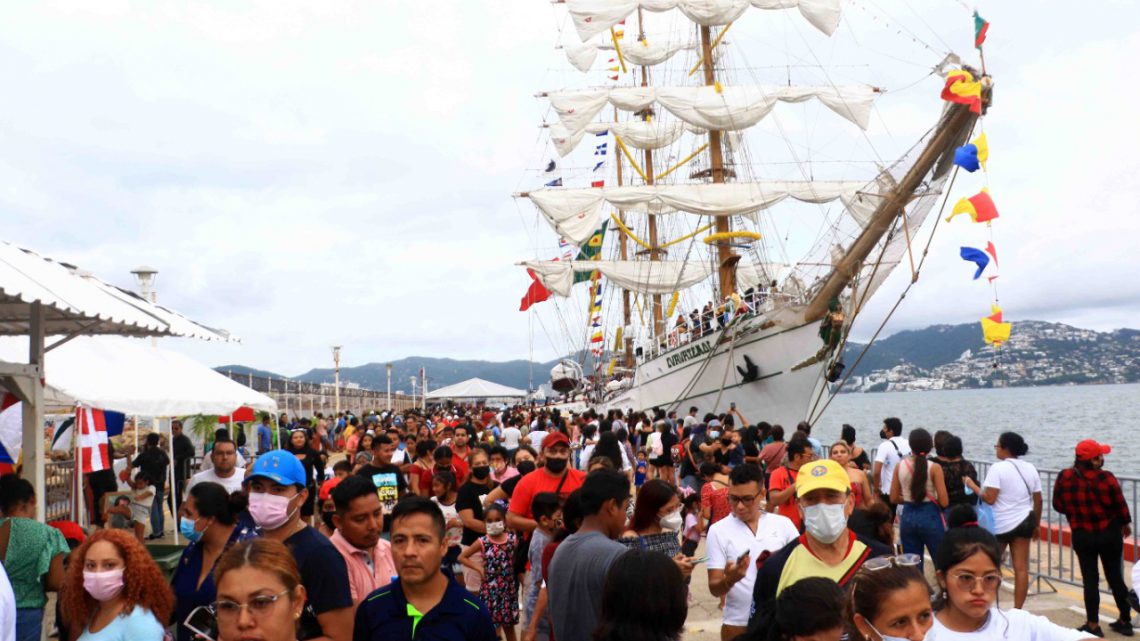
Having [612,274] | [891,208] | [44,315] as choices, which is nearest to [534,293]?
[612,274]

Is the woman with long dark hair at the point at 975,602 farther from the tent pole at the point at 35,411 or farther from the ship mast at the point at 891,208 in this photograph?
the ship mast at the point at 891,208

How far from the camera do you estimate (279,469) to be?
163 inches

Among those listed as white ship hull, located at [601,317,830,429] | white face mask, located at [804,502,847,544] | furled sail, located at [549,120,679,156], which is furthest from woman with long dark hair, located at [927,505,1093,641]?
furled sail, located at [549,120,679,156]

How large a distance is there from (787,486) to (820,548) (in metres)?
3.13

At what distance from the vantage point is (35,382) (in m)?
7.15

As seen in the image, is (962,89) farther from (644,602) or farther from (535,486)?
(644,602)

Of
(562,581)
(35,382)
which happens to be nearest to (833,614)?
(562,581)

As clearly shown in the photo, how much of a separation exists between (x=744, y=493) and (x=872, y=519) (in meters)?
0.68

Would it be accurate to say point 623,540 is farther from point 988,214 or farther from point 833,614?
point 988,214

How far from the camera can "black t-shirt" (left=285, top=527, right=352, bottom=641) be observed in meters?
3.56

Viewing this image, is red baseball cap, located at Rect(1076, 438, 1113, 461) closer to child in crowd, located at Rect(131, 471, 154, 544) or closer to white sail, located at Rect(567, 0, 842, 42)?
child in crowd, located at Rect(131, 471, 154, 544)

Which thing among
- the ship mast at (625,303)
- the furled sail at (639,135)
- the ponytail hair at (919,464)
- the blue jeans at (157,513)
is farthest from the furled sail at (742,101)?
the ponytail hair at (919,464)

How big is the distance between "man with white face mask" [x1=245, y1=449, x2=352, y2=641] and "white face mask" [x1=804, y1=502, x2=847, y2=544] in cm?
191

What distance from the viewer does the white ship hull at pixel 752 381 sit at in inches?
1198
